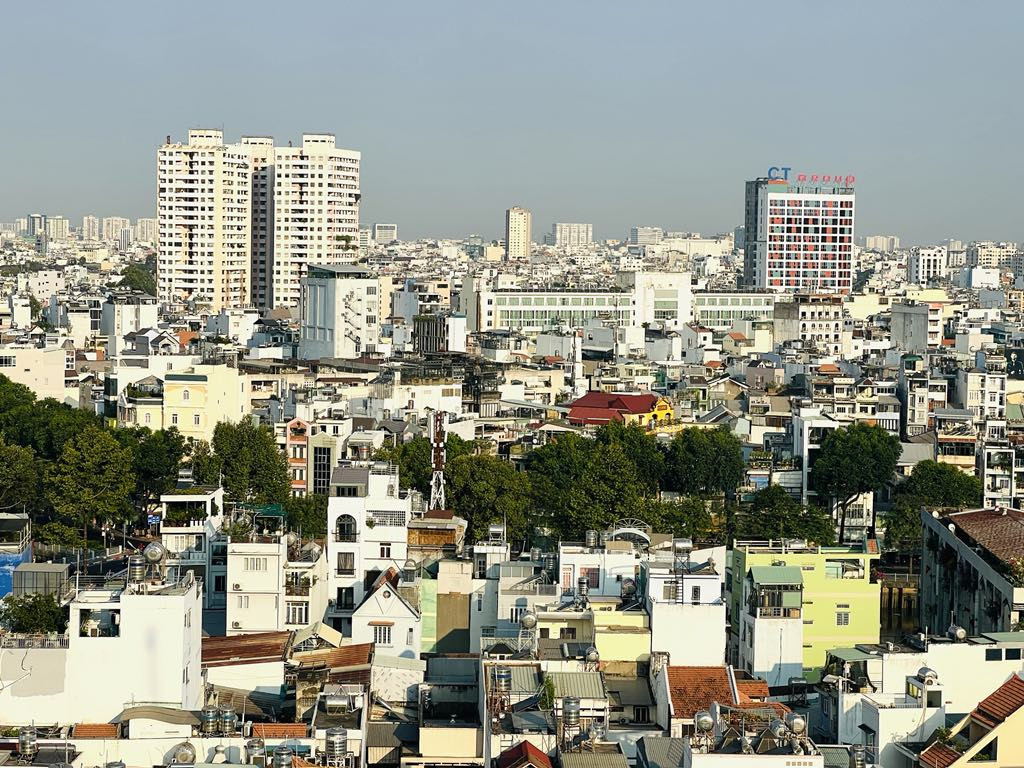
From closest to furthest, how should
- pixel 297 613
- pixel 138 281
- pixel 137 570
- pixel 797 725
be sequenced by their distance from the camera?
pixel 797 725
pixel 137 570
pixel 297 613
pixel 138 281

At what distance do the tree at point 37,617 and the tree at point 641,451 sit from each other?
16801mm

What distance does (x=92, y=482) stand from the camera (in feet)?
95.9

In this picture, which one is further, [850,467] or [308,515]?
[850,467]

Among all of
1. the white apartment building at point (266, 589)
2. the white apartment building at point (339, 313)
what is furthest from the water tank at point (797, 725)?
the white apartment building at point (339, 313)

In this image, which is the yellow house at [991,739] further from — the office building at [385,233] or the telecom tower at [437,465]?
the office building at [385,233]

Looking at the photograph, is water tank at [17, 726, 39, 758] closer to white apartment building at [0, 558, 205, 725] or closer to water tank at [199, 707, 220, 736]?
water tank at [199, 707, 220, 736]

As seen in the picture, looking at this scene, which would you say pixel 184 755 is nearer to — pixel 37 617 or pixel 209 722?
pixel 209 722

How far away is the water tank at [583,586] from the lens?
18938 mm

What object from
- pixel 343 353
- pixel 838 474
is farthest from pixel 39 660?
pixel 343 353

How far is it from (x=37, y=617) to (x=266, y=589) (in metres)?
4.20

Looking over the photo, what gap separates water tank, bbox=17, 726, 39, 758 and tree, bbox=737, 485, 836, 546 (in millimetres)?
17193

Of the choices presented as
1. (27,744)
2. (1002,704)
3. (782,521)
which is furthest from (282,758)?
(782,521)

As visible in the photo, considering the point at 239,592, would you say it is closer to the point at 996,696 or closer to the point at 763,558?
the point at 763,558

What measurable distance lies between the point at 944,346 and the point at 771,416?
2128cm
